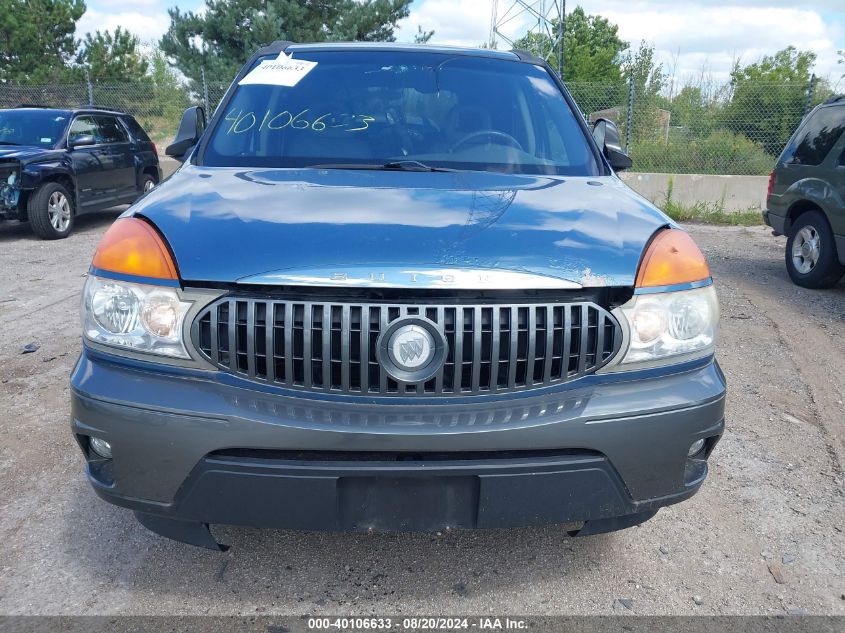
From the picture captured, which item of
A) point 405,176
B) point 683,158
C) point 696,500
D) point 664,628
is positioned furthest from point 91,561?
point 683,158

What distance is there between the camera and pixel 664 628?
2240 mm

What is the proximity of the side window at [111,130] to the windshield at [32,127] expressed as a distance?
79 centimetres

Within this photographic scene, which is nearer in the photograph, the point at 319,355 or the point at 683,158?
the point at 319,355

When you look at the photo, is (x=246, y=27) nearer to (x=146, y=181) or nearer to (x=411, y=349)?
(x=146, y=181)

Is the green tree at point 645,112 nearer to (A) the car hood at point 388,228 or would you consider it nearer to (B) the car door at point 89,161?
(B) the car door at point 89,161

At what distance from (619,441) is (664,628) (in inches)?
28.1

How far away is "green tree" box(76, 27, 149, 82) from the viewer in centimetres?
2830

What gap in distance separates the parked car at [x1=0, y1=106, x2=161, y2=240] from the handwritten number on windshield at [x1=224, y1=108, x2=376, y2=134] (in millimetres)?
6770

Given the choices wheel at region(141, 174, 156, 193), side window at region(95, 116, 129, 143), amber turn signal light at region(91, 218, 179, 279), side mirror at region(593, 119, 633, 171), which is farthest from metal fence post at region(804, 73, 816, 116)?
amber turn signal light at region(91, 218, 179, 279)

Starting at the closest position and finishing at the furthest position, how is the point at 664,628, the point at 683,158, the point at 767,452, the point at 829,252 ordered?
the point at 664,628, the point at 767,452, the point at 829,252, the point at 683,158

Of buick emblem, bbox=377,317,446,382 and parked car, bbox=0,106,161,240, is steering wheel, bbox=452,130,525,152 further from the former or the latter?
parked car, bbox=0,106,161,240

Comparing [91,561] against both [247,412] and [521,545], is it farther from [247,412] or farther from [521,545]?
[521,545]

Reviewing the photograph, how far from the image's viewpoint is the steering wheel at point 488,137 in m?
3.12

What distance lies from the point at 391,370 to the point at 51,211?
28.9 feet
